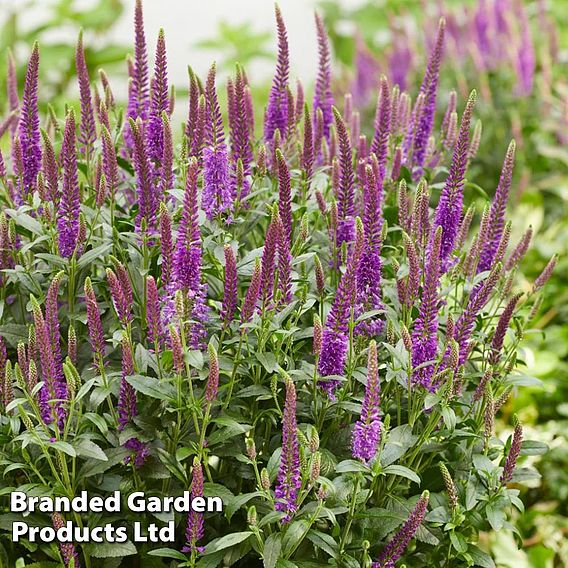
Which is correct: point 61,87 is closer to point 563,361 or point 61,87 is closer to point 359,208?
point 563,361

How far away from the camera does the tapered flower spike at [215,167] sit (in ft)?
6.75

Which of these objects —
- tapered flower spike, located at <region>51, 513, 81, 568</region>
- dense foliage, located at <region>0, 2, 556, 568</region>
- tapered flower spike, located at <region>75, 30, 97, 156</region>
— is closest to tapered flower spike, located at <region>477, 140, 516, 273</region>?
dense foliage, located at <region>0, 2, 556, 568</region>

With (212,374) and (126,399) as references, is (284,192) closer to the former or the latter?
(212,374)

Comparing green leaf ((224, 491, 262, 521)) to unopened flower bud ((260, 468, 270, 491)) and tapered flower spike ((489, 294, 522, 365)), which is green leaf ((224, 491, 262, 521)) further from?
tapered flower spike ((489, 294, 522, 365))

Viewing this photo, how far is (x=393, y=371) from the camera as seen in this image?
2027 millimetres

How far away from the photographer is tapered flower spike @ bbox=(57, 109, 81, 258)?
1955 millimetres

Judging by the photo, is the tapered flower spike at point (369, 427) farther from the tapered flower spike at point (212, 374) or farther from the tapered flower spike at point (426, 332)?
the tapered flower spike at point (212, 374)

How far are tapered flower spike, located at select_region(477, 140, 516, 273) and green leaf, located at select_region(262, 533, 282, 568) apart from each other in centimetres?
91

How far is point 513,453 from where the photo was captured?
209 centimetres

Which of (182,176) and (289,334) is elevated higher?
(182,176)

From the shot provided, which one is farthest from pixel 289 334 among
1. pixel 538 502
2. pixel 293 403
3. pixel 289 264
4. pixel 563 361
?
pixel 563 361

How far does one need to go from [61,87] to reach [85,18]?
58cm

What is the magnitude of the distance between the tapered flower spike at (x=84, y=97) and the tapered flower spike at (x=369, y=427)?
39.5 inches

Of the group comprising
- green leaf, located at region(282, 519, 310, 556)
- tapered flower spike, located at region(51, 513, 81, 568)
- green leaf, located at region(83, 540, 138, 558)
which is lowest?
green leaf, located at region(83, 540, 138, 558)
